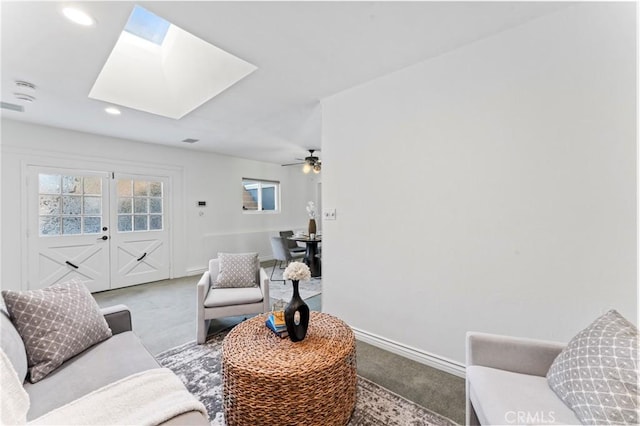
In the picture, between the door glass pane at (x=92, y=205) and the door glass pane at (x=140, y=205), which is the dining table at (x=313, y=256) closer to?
the door glass pane at (x=140, y=205)

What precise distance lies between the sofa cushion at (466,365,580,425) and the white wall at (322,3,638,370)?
0.62m

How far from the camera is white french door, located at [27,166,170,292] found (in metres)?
3.68

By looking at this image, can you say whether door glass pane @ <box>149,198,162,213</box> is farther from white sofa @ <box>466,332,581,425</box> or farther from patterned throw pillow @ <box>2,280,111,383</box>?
white sofa @ <box>466,332,581,425</box>

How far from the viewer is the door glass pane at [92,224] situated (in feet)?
13.3

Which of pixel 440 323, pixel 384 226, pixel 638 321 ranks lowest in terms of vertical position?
pixel 440 323

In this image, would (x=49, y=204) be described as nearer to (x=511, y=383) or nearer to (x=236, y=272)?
(x=236, y=272)

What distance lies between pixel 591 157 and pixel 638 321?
3.02ft

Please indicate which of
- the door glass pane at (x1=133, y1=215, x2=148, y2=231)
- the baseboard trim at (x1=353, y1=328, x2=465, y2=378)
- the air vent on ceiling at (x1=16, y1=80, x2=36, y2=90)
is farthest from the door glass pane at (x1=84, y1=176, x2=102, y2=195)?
the baseboard trim at (x1=353, y1=328, x2=465, y2=378)

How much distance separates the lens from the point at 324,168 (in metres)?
2.85

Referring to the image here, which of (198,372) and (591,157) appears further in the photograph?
(198,372)

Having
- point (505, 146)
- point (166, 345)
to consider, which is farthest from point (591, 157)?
point (166, 345)

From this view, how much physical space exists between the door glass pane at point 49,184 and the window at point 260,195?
307cm

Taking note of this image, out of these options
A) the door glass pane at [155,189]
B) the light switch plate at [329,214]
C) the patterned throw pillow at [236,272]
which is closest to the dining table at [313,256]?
the patterned throw pillow at [236,272]

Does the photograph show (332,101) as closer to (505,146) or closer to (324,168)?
(324,168)
